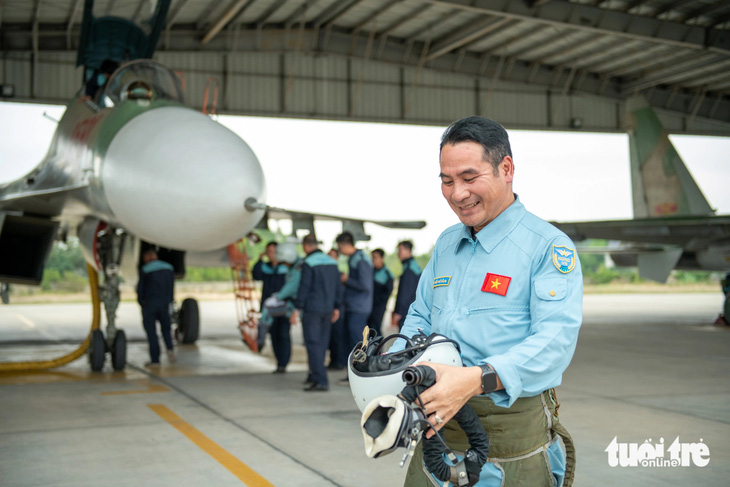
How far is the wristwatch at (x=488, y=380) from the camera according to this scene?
1.59 meters

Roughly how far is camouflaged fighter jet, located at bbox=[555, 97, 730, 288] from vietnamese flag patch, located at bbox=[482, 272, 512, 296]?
12349 millimetres

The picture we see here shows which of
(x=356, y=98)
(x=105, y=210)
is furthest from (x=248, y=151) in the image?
(x=356, y=98)

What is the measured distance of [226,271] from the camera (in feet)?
132

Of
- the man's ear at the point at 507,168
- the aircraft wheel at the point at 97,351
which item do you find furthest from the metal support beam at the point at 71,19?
the man's ear at the point at 507,168

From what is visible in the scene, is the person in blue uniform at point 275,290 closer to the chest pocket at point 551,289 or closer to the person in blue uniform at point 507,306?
the person in blue uniform at point 507,306

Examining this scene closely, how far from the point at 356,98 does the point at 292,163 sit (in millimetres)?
3940

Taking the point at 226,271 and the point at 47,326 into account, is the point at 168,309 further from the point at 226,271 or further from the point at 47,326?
the point at 226,271

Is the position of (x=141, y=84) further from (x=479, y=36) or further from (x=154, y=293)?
(x=479, y=36)

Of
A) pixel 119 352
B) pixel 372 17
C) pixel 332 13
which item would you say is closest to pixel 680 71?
pixel 372 17

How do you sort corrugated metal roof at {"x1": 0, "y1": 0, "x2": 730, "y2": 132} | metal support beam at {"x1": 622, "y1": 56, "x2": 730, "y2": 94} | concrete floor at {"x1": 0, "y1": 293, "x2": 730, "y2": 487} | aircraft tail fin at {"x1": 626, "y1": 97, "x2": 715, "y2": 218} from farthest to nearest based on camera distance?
metal support beam at {"x1": 622, "y1": 56, "x2": 730, "y2": 94} → aircraft tail fin at {"x1": 626, "y1": 97, "x2": 715, "y2": 218} → corrugated metal roof at {"x1": 0, "y1": 0, "x2": 730, "y2": 132} → concrete floor at {"x1": 0, "y1": 293, "x2": 730, "y2": 487}

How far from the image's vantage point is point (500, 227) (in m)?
1.88

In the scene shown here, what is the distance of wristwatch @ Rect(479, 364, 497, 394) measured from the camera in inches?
62.4

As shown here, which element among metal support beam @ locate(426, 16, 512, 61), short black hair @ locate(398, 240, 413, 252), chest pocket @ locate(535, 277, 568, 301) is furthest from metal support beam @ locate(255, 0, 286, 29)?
chest pocket @ locate(535, 277, 568, 301)

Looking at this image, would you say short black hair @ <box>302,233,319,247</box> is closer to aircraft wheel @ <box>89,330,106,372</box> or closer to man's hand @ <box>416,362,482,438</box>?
aircraft wheel @ <box>89,330,106,372</box>
